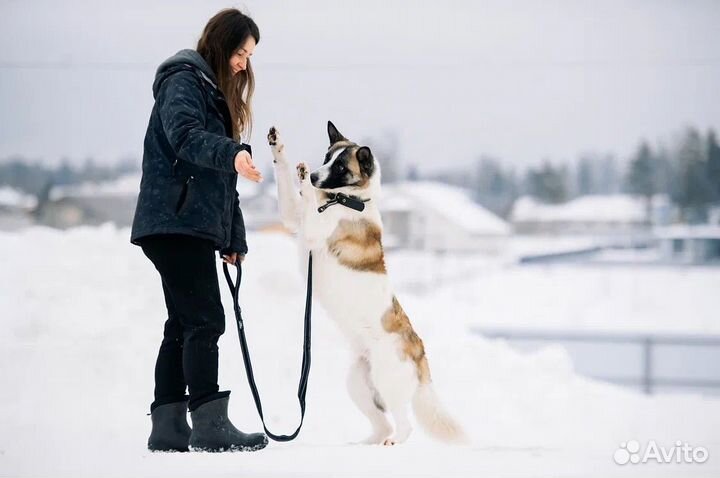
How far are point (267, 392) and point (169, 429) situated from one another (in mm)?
2612

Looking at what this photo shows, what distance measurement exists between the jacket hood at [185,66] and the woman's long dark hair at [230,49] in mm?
85

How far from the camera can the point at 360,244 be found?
3770mm

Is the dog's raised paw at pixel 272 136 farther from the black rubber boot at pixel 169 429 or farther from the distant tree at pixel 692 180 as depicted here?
the distant tree at pixel 692 180

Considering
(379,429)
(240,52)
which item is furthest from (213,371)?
(240,52)

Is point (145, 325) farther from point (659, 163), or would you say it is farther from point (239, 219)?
point (659, 163)

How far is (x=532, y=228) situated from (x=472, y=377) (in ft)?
36.6

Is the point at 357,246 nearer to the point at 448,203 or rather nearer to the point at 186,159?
the point at 186,159

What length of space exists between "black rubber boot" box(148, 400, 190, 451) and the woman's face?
1.45m

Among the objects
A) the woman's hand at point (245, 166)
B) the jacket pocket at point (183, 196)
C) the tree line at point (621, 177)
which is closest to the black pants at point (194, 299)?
the jacket pocket at point (183, 196)

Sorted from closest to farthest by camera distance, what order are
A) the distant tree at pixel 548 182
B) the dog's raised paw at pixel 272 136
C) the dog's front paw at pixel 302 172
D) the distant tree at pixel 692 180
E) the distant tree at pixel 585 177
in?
1. the dog's raised paw at pixel 272 136
2. the dog's front paw at pixel 302 172
3. the distant tree at pixel 692 180
4. the distant tree at pixel 585 177
5. the distant tree at pixel 548 182

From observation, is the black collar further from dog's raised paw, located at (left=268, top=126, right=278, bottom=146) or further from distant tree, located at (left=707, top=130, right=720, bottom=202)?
distant tree, located at (left=707, top=130, right=720, bottom=202)

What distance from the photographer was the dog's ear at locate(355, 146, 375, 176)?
12.6 ft

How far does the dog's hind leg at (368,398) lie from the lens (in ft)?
12.5

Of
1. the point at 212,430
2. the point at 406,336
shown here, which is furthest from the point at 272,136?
the point at 212,430
